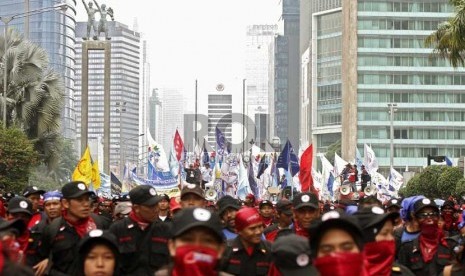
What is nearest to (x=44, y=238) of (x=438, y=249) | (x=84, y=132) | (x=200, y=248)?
(x=438, y=249)

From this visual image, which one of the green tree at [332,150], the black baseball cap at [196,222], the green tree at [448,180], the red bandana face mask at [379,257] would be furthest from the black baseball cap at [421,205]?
the green tree at [332,150]

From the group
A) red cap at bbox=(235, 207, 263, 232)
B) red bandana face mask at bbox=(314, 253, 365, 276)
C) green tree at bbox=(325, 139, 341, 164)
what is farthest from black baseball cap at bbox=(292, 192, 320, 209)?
green tree at bbox=(325, 139, 341, 164)

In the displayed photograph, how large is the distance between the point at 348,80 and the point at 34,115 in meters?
74.8

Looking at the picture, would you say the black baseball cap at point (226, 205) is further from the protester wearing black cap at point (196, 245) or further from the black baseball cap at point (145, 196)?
the protester wearing black cap at point (196, 245)

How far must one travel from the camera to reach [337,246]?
16.9ft

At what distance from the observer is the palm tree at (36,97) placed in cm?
3312

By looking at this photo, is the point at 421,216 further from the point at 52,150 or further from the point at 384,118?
the point at 384,118

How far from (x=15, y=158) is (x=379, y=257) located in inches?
1104

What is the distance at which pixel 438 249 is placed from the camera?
10.0 metres

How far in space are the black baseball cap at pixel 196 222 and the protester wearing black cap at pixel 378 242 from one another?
926 mm

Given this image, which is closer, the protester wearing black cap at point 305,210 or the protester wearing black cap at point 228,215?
the protester wearing black cap at point 305,210

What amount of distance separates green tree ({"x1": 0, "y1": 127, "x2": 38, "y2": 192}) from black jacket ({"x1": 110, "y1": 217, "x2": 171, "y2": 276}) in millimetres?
23091

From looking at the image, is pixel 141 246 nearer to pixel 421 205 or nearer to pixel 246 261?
pixel 246 261

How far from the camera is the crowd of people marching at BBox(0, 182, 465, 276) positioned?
5.25 m
